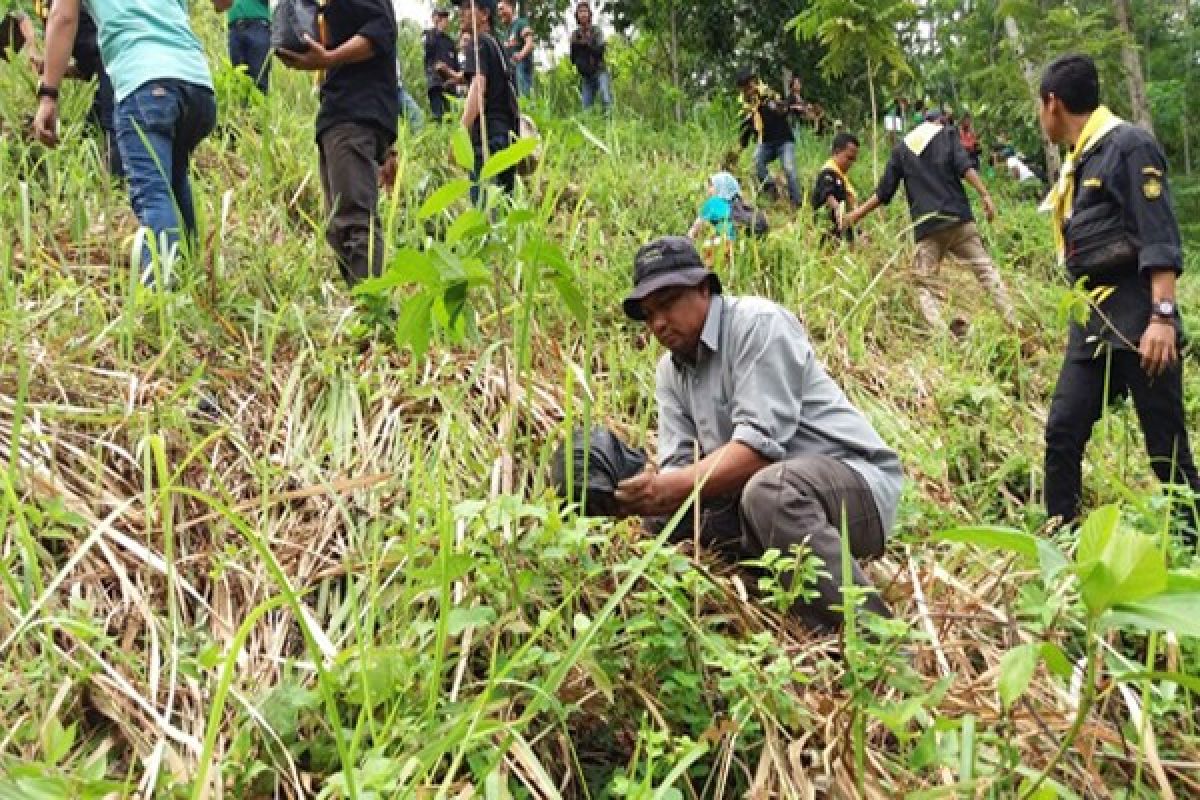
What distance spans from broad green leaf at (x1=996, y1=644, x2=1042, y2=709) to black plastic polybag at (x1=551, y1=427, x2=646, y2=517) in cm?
98

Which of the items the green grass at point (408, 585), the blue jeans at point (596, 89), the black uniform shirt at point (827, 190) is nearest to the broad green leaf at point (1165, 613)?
the green grass at point (408, 585)

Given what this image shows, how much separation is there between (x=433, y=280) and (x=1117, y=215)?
7.32 feet

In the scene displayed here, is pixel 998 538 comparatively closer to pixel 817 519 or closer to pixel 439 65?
pixel 817 519

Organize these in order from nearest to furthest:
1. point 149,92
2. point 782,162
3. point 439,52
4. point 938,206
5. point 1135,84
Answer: point 149,92 → point 938,206 → point 782,162 → point 439,52 → point 1135,84

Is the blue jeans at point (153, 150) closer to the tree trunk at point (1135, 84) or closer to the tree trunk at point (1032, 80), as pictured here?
the tree trunk at point (1032, 80)

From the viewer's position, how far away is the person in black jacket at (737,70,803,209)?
23.5 feet

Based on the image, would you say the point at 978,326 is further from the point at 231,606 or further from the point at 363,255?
the point at 231,606

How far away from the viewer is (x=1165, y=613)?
854 mm

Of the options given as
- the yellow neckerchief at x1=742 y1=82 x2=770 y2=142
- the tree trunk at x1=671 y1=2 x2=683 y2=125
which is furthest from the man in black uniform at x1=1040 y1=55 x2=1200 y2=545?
the tree trunk at x1=671 y1=2 x2=683 y2=125

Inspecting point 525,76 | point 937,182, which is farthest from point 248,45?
point 937,182

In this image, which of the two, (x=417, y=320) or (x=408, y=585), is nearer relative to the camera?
(x=417, y=320)

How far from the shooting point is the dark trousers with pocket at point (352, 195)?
9.98 feet

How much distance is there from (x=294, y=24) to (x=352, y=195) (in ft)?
1.85

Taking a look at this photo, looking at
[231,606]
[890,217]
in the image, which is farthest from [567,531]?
[890,217]
